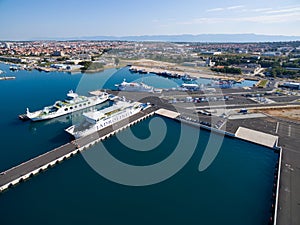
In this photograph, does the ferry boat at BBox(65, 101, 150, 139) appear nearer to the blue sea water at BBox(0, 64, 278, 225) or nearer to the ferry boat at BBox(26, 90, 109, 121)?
the blue sea water at BBox(0, 64, 278, 225)

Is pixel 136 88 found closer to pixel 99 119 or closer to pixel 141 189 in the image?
pixel 99 119

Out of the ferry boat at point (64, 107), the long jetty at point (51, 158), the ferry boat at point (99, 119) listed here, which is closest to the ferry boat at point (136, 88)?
the ferry boat at point (64, 107)

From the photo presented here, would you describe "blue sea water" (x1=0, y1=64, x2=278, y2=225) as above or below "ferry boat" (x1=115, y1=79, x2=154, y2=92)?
below

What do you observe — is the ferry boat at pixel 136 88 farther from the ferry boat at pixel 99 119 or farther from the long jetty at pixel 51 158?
the long jetty at pixel 51 158

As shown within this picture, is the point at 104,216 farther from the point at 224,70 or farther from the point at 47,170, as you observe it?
the point at 224,70

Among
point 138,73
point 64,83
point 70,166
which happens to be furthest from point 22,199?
point 138,73

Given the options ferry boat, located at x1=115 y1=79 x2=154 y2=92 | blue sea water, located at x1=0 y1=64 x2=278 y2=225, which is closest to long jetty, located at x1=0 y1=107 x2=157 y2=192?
blue sea water, located at x1=0 y1=64 x2=278 y2=225
